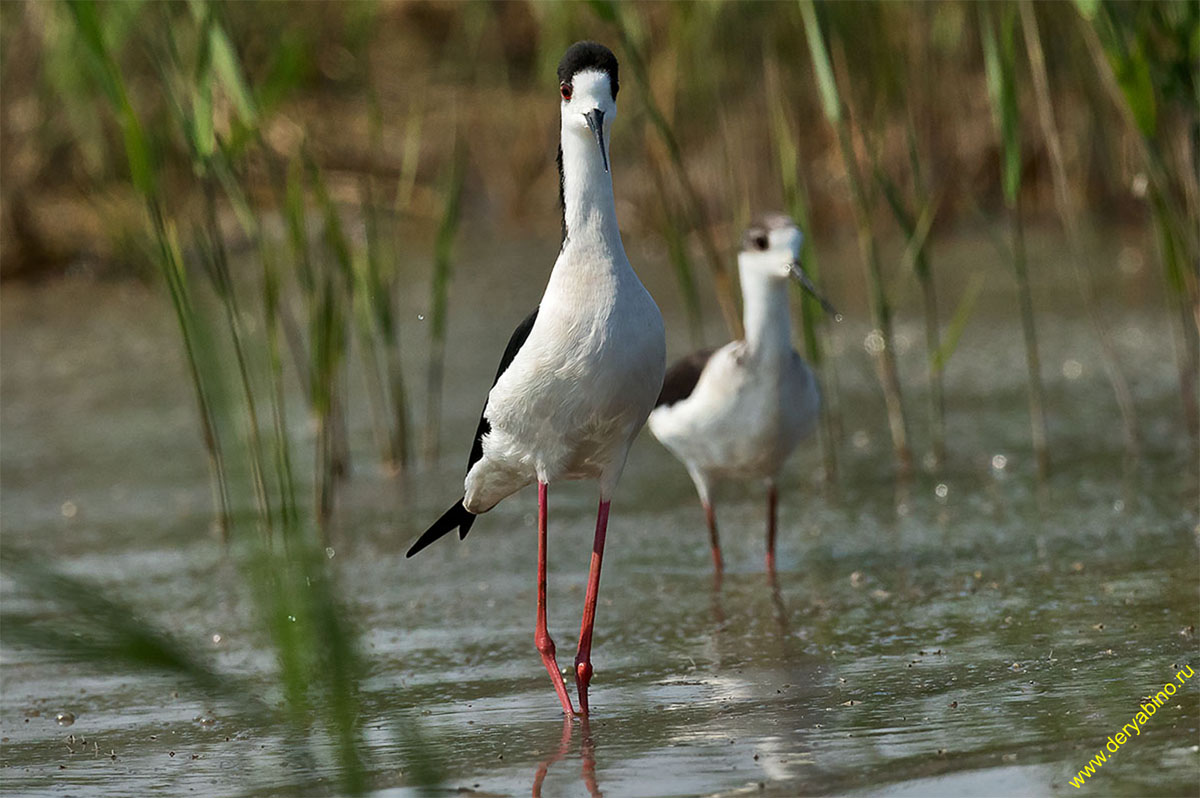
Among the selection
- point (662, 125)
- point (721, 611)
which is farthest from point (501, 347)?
point (721, 611)

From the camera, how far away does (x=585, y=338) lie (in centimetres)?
347

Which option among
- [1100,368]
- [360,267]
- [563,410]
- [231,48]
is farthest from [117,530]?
[1100,368]

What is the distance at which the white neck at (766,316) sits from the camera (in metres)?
5.21

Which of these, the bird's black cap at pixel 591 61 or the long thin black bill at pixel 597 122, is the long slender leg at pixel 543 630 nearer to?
the long thin black bill at pixel 597 122

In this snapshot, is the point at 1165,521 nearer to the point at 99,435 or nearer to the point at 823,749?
the point at 823,749

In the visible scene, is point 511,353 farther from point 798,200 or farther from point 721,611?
point 798,200

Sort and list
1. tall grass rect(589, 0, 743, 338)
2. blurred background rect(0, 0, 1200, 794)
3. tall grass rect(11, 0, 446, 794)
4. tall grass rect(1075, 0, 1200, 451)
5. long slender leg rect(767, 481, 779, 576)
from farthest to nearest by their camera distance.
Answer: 1. long slender leg rect(767, 481, 779, 576)
2. tall grass rect(589, 0, 743, 338)
3. tall grass rect(1075, 0, 1200, 451)
4. blurred background rect(0, 0, 1200, 794)
5. tall grass rect(11, 0, 446, 794)

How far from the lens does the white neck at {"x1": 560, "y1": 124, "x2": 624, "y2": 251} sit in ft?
11.6

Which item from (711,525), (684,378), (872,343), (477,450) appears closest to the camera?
(477,450)

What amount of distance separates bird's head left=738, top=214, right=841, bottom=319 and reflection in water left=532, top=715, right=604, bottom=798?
2.12 metres

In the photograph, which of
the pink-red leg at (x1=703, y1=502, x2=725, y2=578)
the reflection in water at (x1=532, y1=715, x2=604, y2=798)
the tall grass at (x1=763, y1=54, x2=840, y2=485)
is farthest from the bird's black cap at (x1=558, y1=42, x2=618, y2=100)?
the tall grass at (x1=763, y1=54, x2=840, y2=485)

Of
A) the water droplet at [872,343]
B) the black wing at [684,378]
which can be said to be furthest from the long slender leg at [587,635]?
the water droplet at [872,343]

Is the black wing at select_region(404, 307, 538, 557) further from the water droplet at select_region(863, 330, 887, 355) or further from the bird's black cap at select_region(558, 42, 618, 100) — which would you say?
the water droplet at select_region(863, 330, 887, 355)

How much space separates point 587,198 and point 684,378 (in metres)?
2.08
